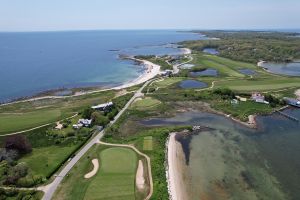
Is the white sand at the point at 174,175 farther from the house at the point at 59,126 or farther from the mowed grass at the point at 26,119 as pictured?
the mowed grass at the point at 26,119

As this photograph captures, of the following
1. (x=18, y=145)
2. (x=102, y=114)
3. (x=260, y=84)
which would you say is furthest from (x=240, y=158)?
(x=260, y=84)

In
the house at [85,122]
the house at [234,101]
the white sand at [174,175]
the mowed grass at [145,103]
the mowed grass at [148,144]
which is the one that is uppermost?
the house at [85,122]

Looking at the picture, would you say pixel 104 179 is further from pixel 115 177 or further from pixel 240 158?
pixel 240 158

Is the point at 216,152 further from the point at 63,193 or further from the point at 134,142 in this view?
the point at 63,193

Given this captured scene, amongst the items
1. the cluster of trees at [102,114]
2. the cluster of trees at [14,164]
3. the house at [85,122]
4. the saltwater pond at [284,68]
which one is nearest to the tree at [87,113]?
the cluster of trees at [102,114]

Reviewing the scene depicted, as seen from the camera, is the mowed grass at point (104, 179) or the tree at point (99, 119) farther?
the tree at point (99, 119)

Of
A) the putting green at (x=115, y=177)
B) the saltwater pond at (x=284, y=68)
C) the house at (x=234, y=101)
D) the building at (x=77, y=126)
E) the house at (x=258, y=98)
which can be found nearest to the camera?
the putting green at (x=115, y=177)

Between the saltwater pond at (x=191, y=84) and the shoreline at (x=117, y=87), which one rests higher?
the saltwater pond at (x=191, y=84)

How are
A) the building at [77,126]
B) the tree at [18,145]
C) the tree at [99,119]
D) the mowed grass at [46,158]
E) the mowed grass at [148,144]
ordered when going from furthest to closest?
the tree at [99,119] < the building at [77,126] < the mowed grass at [148,144] < the tree at [18,145] < the mowed grass at [46,158]

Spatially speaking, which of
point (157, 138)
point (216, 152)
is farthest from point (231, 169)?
point (157, 138)
